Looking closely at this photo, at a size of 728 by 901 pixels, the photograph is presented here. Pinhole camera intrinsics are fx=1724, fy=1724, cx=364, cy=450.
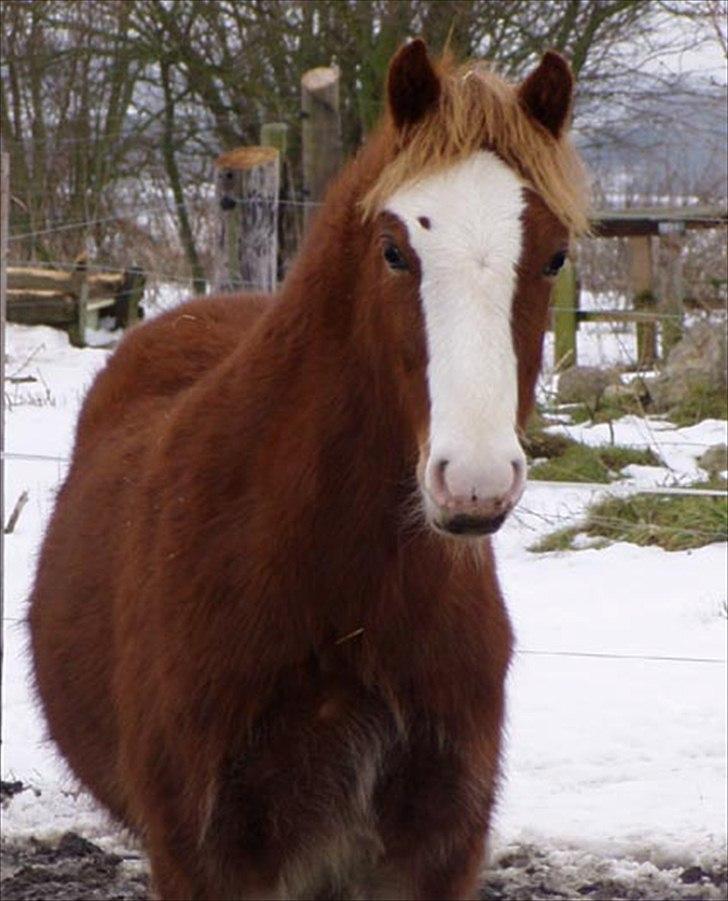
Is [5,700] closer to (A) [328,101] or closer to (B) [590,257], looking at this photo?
(A) [328,101]

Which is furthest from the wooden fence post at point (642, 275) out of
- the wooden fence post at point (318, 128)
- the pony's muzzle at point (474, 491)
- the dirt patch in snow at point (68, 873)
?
the pony's muzzle at point (474, 491)

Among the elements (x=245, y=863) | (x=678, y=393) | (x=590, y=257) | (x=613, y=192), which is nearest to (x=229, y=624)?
(x=245, y=863)

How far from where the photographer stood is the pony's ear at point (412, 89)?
2727 mm

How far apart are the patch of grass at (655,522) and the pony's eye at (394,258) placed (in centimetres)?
501

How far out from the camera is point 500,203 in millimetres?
2580

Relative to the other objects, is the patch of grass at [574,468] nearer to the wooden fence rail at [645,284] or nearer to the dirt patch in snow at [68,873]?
the wooden fence rail at [645,284]

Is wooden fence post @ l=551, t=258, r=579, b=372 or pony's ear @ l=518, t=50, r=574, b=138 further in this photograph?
wooden fence post @ l=551, t=258, r=579, b=372

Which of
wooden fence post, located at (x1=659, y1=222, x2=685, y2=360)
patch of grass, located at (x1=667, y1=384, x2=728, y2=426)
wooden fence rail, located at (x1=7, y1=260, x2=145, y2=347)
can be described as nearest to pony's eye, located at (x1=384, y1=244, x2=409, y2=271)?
patch of grass, located at (x1=667, y1=384, x2=728, y2=426)

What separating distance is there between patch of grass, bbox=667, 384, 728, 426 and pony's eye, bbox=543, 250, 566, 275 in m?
7.09

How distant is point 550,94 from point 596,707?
132 inches

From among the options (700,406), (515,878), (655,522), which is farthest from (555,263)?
(700,406)

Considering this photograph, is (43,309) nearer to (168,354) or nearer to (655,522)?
(655,522)

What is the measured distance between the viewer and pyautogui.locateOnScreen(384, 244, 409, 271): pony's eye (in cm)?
259

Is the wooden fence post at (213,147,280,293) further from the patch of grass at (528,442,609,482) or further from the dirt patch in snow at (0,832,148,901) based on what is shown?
the dirt patch in snow at (0,832,148,901)
